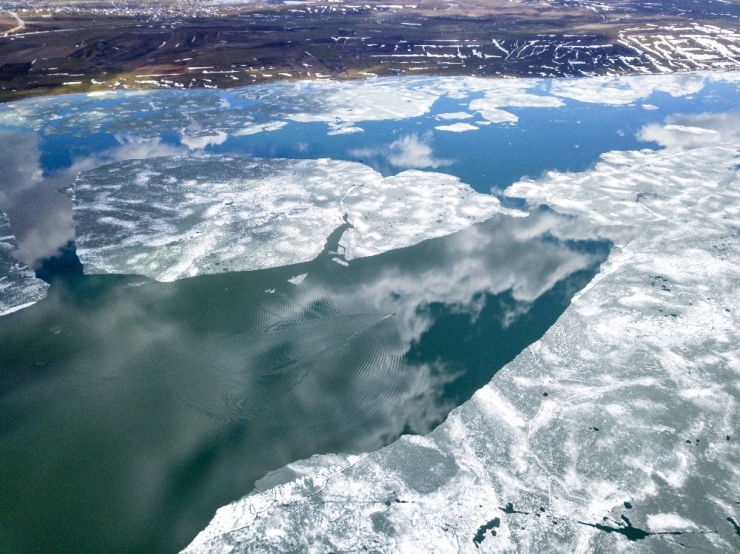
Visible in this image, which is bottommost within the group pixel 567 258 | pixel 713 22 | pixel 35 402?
pixel 35 402

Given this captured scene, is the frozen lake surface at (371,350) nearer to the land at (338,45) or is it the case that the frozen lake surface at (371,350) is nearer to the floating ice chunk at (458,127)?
the floating ice chunk at (458,127)

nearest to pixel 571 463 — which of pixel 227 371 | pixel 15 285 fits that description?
pixel 227 371

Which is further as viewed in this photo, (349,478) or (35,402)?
(35,402)

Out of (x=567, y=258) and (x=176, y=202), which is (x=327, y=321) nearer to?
(x=567, y=258)

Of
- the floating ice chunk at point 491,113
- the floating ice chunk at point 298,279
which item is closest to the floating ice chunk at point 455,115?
the floating ice chunk at point 491,113

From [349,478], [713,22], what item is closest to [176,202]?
[349,478]

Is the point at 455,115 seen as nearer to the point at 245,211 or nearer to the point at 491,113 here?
the point at 491,113

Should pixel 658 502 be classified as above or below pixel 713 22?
below
